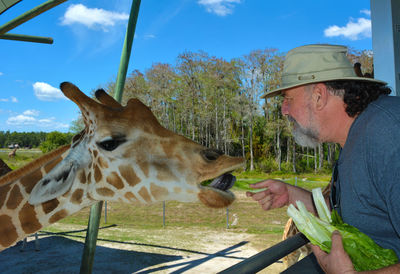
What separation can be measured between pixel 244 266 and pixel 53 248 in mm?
6838

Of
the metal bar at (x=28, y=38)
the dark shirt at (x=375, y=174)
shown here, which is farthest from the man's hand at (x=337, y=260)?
the metal bar at (x=28, y=38)

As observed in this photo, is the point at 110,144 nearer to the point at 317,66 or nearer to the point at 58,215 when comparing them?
the point at 58,215

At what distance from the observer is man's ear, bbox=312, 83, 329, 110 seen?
1063 millimetres

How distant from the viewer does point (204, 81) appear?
20.3 meters

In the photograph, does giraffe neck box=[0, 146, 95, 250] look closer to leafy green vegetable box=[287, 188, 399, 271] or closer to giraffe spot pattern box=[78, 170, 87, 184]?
giraffe spot pattern box=[78, 170, 87, 184]

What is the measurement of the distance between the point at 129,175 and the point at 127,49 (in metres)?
2.39

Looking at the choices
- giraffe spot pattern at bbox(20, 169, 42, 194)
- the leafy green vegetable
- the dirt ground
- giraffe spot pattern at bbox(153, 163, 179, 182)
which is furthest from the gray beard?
the dirt ground

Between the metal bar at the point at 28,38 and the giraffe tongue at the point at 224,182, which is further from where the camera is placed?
the metal bar at the point at 28,38

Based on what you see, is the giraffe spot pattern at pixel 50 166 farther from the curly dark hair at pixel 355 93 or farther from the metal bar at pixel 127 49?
the metal bar at pixel 127 49

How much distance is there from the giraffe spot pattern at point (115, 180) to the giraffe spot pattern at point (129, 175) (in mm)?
31

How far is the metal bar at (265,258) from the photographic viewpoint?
0.94 metres

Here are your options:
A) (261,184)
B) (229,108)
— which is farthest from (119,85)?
(229,108)

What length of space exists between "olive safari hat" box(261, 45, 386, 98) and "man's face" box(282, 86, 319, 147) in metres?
0.04

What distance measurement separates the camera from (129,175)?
1.50 meters
